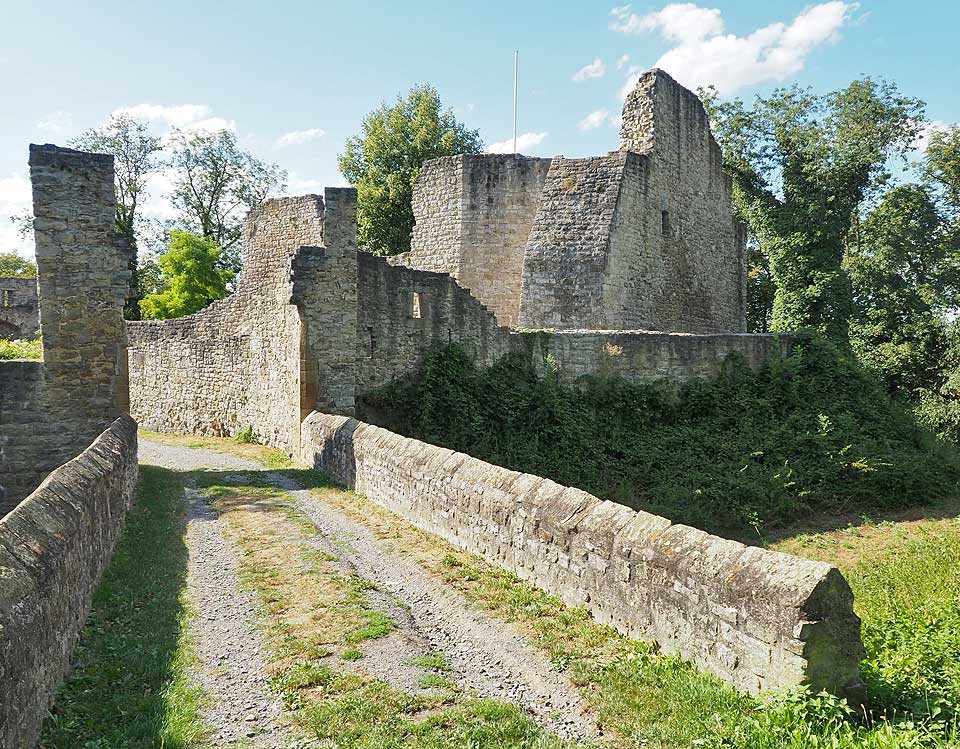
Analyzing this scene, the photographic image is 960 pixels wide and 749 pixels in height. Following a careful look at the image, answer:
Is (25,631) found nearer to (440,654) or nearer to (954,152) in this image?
(440,654)

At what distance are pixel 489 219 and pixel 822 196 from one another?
1075 centimetres

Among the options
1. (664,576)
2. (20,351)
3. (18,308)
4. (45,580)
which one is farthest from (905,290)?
(18,308)

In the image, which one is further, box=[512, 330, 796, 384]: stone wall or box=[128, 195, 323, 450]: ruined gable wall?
box=[512, 330, 796, 384]: stone wall

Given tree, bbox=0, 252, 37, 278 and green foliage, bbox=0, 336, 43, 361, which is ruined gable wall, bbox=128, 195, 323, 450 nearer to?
green foliage, bbox=0, 336, 43, 361

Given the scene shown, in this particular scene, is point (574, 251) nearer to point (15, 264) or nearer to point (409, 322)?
point (409, 322)

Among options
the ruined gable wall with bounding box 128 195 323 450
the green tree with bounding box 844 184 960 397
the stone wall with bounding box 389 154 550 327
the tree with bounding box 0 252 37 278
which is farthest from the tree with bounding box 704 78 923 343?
the tree with bounding box 0 252 37 278

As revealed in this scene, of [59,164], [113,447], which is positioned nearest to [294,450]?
[113,447]

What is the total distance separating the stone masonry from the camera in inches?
760

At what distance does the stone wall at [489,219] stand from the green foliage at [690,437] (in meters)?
4.36

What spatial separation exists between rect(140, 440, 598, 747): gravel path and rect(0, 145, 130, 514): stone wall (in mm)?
5024

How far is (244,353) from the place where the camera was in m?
16.8

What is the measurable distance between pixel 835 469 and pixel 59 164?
633 inches

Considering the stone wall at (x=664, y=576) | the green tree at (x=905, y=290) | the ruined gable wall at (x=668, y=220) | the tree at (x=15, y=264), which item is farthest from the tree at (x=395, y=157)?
the tree at (x=15, y=264)

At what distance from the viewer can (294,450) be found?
13.7 metres
